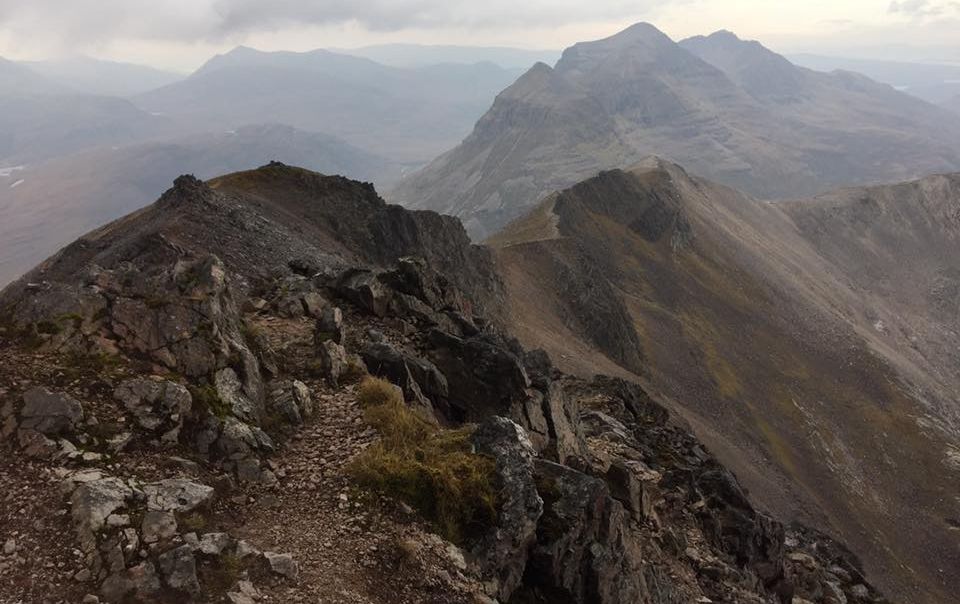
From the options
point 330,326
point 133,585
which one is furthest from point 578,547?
point 330,326

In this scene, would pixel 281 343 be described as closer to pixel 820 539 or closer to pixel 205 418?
pixel 205 418

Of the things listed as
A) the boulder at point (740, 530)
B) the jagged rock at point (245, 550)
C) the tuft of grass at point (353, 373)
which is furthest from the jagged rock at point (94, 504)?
the boulder at point (740, 530)

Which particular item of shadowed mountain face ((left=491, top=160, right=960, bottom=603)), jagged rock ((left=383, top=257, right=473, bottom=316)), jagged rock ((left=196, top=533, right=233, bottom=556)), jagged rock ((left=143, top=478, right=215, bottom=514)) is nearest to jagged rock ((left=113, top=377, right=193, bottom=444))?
jagged rock ((left=143, top=478, right=215, bottom=514))

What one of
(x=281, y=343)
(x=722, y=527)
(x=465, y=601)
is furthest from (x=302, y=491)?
(x=722, y=527)

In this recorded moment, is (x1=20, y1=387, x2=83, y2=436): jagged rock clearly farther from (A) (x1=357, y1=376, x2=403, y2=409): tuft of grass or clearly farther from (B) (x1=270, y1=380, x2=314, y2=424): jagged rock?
(A) (x1=357, y1=376, x2=403, y2=409): tuft of grass

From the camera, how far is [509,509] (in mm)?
15828

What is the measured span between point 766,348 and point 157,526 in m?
105

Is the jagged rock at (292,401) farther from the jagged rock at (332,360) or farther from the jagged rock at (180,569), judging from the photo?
the jagged rock at (180,569)

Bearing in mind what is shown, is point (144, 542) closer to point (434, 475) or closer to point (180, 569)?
point (180, 569)

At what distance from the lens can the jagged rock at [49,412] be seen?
13531mm

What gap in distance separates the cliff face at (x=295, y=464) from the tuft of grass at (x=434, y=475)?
0.47 feet

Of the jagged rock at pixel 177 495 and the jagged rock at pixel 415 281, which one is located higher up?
the jagged rock at pixel 177 495

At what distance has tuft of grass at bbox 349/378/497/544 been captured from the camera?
14938 millimetres

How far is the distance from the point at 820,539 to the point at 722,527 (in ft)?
85.5
